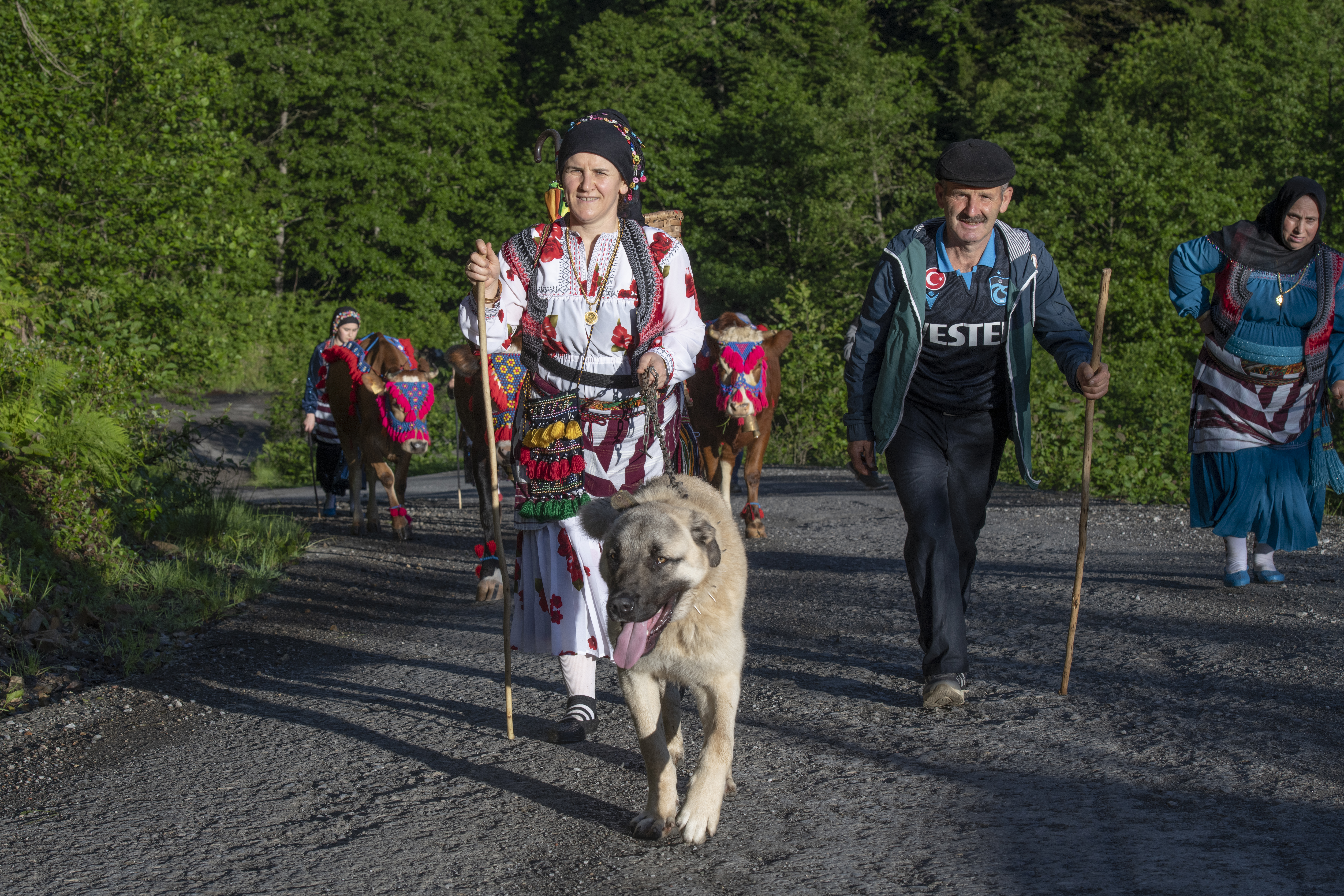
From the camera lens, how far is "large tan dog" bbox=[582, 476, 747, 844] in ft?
12.6

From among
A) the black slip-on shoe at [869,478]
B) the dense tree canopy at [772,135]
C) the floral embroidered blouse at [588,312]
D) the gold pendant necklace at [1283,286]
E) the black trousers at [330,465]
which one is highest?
the dense tree canopy at [772,135]

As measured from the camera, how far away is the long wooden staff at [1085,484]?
5309 millimetres

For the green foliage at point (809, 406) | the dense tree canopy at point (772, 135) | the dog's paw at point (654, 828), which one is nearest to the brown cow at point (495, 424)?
the dog's paw at point (654, 828)

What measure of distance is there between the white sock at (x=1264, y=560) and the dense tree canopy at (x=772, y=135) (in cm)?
528

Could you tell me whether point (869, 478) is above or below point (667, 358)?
below

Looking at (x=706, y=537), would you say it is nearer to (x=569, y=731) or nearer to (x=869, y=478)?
(x=569, y=731)

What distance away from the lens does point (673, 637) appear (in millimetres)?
4016

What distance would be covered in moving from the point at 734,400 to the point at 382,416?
14.4 ft

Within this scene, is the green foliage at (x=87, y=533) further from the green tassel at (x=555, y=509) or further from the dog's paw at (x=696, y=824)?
the dog's paw at (x=696, y=824)

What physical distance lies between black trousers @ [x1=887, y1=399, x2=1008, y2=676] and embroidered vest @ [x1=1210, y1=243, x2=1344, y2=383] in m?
2.97

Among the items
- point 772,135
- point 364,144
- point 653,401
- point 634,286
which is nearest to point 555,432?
point 653,401

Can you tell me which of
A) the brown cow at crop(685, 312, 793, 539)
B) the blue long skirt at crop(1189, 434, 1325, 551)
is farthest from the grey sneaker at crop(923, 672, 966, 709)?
the brown cow at crop(685, 312, 793, 539)

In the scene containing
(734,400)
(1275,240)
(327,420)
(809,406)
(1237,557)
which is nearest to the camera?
(1275,240)

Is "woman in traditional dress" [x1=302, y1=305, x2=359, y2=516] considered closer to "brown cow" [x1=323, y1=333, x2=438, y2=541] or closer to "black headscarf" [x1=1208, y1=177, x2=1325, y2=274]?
"brown cow" [x1=323, y1=333, x2=438, y2=541]
